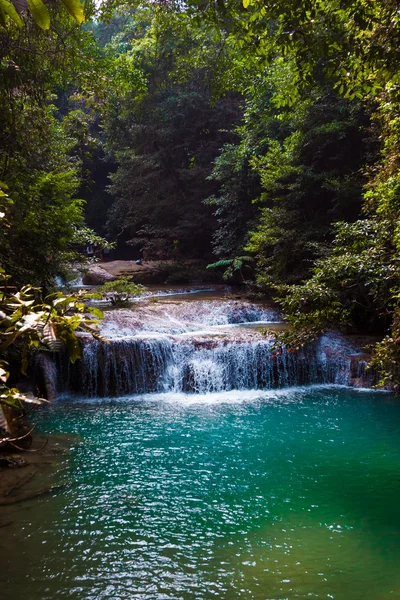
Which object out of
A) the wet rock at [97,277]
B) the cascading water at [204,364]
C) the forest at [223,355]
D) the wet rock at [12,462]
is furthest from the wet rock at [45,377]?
the wet rock at [97,277]

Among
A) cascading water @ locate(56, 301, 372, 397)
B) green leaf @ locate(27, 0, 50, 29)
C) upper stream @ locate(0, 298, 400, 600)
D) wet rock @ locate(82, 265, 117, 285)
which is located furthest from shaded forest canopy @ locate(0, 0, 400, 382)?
wet rock @ locate(82, 265, 117, 285)

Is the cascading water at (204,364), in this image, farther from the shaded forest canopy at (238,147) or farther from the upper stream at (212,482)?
the shaded forest canopy at (238,147)

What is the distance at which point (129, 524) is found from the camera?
4852mm

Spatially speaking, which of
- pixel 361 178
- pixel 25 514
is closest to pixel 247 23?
pixel 25 514

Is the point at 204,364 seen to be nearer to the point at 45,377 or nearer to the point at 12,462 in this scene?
the point at 45,377

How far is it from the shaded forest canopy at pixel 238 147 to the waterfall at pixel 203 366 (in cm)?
112

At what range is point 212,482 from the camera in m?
5.80

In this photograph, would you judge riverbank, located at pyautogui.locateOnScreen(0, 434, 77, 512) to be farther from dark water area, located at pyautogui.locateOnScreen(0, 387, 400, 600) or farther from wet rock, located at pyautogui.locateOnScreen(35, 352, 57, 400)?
wet rock, located at pyautogui.locateOnScreen(35, 352, 57, 400)

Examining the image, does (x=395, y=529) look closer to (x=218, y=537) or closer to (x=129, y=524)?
(x=218, y=537)

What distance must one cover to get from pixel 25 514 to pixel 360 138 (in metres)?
12.7

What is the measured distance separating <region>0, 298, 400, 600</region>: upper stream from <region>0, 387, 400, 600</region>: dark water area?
0.02 m

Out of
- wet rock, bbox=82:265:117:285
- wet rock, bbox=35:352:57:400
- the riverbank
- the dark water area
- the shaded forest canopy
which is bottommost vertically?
the dark water area

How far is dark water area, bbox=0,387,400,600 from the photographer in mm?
3945

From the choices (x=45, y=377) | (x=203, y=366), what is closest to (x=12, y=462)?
(x=45, y=377)
